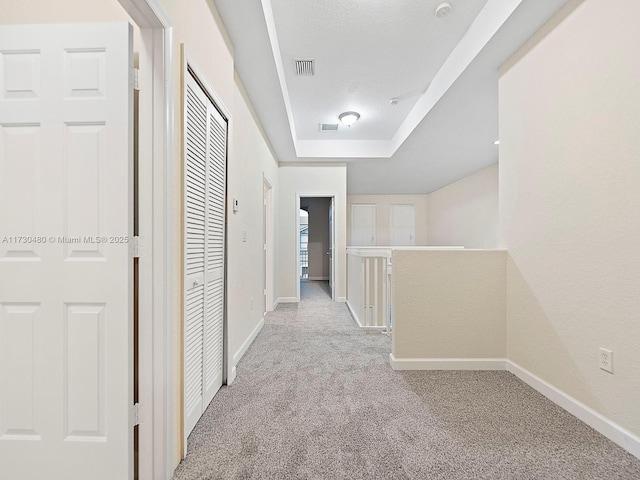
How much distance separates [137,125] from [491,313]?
8.59ft

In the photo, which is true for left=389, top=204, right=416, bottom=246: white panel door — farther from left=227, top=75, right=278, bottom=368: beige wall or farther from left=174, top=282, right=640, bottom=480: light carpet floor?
left=174, top=282, right=640, bottom=480: light carpet floor

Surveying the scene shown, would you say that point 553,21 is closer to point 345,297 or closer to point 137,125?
point 137,125

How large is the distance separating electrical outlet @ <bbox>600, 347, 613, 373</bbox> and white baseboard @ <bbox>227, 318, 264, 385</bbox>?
7.28 ft

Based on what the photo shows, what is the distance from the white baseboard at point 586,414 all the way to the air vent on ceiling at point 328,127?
12.2 feet

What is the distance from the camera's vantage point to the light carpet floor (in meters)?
1.33

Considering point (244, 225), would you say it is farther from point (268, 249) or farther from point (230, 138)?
point (268, 249)

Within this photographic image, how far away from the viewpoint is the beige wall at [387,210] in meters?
8.36

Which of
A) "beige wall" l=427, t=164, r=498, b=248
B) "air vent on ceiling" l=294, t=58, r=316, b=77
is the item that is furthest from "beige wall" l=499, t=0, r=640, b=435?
"beige wall" l=427, t=164, r=498, b=248

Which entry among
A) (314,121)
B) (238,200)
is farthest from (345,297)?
(238,200)

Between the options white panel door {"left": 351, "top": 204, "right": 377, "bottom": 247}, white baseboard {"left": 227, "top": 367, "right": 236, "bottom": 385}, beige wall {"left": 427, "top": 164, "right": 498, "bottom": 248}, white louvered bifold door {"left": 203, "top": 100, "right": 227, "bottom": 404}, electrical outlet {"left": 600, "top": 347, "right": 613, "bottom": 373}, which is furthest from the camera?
white panel door {"left": 351, "top": 204, "right": 377, "bottom": 247}

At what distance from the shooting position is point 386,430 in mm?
1608

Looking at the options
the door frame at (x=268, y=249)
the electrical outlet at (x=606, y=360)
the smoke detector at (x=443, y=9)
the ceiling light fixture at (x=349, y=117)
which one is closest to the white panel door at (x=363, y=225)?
the door frame at (x=268, y=249)

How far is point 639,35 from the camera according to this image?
1.42 m

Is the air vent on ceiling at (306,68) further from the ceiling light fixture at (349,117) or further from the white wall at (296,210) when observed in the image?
the white wall at (296,210)
